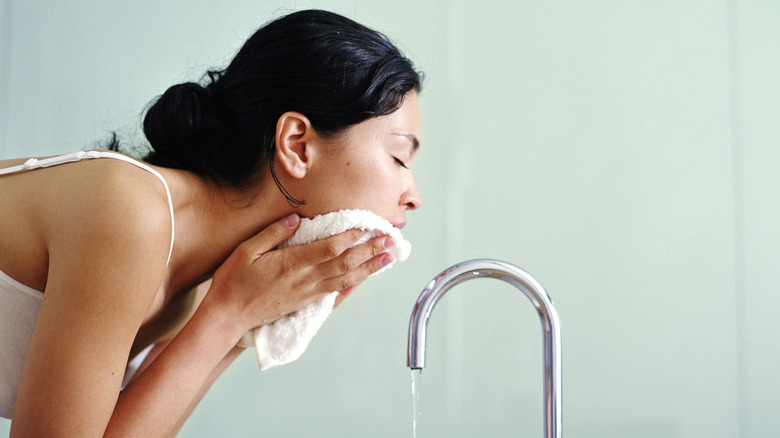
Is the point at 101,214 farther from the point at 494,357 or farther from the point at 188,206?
the point at 494,357

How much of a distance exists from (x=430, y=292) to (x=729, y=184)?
947 mm

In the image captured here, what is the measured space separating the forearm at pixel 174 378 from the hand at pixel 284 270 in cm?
3

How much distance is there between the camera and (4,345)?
82 cm

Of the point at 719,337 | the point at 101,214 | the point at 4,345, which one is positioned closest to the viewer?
the point at 101,214

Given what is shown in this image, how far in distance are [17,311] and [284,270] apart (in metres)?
0.33

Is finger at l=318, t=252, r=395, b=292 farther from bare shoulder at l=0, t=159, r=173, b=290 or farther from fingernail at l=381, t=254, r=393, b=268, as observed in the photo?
bare shoulder at l=0, t=159, r=173, b=290

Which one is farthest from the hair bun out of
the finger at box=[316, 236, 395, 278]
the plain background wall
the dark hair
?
the plain background wall

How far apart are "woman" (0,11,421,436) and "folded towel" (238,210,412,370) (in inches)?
0.6

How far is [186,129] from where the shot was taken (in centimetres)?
88

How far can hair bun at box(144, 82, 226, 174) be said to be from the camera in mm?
883

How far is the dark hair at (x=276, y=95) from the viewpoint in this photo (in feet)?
2.77

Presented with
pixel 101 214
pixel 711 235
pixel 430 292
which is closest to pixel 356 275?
pixel 430 292

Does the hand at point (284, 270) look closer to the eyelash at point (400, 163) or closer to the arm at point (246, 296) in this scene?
the arm at point (246, 296)

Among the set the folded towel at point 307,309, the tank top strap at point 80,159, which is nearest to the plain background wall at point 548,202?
the folded towel at point 307,309
